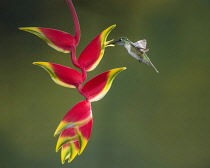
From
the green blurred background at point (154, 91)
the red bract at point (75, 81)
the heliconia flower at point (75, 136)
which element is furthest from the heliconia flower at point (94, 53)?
the green blurred background at point (154, 91)

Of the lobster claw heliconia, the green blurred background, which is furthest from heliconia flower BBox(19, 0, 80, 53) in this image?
the green blurred background

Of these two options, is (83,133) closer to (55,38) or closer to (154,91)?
(55,38)

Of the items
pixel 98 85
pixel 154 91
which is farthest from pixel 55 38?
pixel 154 91

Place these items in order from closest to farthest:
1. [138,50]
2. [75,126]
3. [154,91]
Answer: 1. [75,126]
2. [138,50]
3. [154,91]

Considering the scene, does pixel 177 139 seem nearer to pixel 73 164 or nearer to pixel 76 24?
pixel 73 164

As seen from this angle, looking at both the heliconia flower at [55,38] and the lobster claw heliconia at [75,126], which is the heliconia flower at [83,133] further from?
the heliconia flower at [55,38]

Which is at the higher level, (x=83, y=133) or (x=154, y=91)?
(x=154, y=91)

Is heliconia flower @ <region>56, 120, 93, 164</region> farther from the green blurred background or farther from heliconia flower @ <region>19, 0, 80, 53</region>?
the green blurred background
